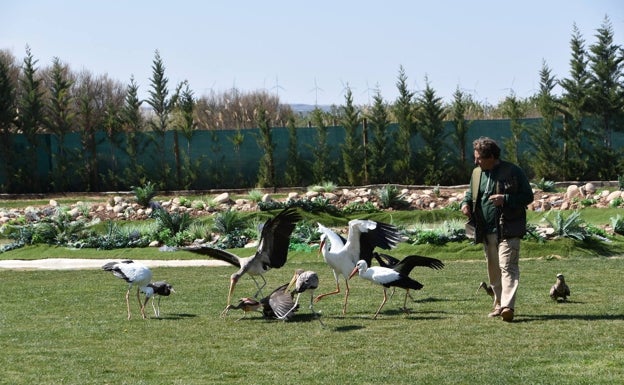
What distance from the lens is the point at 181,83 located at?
35.9 metres

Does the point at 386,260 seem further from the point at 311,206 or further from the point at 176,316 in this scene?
the point at 311,206

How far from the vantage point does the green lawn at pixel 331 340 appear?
8.30m

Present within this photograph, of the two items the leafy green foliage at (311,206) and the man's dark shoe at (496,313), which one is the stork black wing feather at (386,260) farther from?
the leafy green foliage at (311,206)

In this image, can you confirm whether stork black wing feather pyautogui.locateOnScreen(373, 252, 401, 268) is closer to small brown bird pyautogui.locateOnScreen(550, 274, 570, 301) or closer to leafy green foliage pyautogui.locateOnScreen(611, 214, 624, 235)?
small brown bird pyautogui.locateOnScreen(550, 274, 570, 301)

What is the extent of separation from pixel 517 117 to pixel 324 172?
6.49 metres

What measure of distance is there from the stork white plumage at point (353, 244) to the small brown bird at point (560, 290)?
1939mm

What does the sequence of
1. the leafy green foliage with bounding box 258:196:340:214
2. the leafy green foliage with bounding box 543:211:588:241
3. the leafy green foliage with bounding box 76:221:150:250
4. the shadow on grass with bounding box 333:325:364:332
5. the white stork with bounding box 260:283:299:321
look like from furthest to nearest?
1. the leafy green foliage with bounding box 258:196:340:214
2. the leafy green foliage with bounding box 76:221:150:250
3. the leafy green foliage with bounding box 543:211:588:241
4. the white stork with bounding box 260:283:299:321
5. the shadow on grass with bounding box 333:325:364:332

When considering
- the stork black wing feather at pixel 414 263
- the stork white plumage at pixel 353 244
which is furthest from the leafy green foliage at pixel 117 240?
the stork black wing feather at pixel 414 263

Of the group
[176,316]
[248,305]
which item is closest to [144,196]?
[176,316]

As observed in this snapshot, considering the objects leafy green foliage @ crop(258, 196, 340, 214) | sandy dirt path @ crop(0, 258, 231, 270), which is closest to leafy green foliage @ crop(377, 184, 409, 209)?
leafy green foliage @ crop(258, 196, 340, 214)

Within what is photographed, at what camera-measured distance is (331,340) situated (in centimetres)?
974

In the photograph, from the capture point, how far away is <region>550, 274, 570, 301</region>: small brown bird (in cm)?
1166

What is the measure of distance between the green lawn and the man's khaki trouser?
300 mm

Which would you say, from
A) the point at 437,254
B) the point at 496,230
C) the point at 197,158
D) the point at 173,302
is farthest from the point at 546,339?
the point at 197,158
